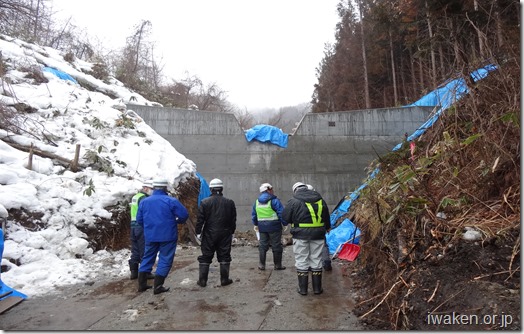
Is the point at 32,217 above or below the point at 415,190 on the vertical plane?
below

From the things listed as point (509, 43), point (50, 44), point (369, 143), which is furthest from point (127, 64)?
point (509, 43)

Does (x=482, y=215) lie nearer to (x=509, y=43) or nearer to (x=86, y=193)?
(x=509, y=43)

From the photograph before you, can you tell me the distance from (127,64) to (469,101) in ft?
64.7

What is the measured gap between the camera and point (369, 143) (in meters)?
12.4

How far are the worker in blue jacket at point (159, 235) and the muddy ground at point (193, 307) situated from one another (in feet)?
0.74

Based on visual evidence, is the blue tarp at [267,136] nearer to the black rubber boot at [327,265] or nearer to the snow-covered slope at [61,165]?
the snow-covered slope at [61,165]

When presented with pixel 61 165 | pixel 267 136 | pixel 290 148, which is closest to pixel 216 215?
pixel 61 165

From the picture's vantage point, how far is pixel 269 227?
579 centimetres

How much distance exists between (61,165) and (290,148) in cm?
757

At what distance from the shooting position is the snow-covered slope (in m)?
5.07

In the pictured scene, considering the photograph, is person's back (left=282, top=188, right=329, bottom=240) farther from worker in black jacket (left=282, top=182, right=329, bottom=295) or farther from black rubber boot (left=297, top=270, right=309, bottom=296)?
black rubber boot (left=297, top=270, right=309, bottom=296)

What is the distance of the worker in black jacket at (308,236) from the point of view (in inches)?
163

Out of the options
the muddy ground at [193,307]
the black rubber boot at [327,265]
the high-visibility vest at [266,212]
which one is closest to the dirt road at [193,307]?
the muddy ground at [193,307]

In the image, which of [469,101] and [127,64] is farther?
[127,64]
